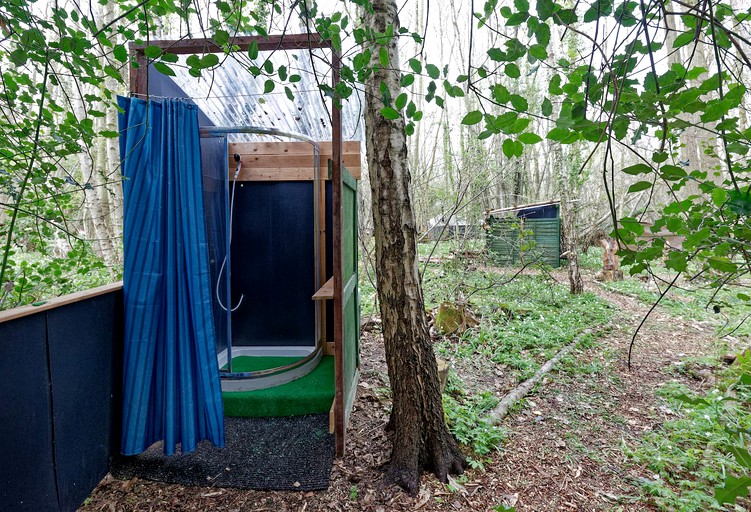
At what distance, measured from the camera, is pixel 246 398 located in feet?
→ 8.84

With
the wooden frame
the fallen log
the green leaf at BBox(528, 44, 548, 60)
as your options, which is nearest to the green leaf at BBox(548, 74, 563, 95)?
the green leaf at BBox(528, 44, 548, 60)

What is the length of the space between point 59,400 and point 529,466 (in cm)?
245

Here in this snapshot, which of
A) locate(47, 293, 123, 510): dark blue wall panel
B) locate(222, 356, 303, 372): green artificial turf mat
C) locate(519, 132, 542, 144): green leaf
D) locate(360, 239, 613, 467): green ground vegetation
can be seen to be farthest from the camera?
locate(222, 356, 303, 372): green artificial turf mat

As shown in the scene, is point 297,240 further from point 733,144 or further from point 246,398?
point 733,144

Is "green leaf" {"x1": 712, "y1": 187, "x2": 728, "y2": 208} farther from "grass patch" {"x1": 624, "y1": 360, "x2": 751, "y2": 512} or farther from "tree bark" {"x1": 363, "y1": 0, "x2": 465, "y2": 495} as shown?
"tree bark" {"x1": 363, "y1": 0, "x2": 465, "y2": 495}

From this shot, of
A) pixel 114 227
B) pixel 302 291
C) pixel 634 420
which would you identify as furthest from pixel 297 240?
pixel 114 227

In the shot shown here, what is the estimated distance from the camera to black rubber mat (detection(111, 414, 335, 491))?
211cm

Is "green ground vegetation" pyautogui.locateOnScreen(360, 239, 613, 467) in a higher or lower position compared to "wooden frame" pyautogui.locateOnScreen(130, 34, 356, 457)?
lower

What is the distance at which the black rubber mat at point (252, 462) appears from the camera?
6.92 feet

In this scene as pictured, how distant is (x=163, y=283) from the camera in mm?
2141

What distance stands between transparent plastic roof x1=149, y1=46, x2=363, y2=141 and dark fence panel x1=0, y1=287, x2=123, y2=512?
137 centimetres

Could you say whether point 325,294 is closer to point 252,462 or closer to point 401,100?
point 252,462

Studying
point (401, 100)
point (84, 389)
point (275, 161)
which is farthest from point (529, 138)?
point (275, 161)

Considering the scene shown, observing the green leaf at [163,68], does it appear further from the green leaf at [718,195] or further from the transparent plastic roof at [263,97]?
the green leaf at [718,195]
